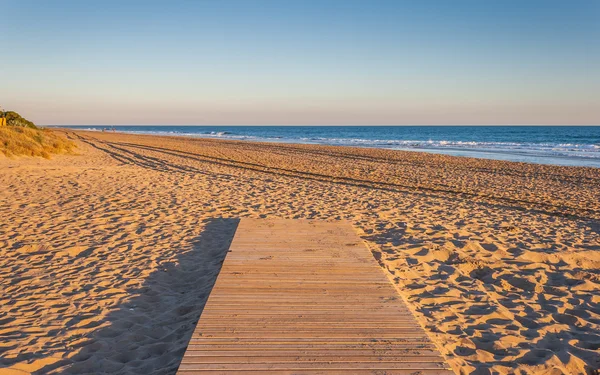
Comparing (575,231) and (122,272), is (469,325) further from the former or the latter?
(575,231)

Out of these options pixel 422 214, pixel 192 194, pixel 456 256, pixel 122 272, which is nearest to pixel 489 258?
pixel 456 256

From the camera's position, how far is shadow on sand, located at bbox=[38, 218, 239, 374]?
326 cm

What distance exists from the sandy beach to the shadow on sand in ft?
0.06

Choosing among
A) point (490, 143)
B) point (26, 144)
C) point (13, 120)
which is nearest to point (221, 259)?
point (26, 144)

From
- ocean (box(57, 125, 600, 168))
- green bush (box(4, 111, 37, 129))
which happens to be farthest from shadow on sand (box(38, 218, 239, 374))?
ocean (box(57, 125, 600, 168))

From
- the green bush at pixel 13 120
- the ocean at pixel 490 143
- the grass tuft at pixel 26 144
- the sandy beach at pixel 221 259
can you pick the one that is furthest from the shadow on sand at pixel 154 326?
the ocean at pixel 490 143

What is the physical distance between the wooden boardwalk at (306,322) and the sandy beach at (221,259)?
1.55 feet

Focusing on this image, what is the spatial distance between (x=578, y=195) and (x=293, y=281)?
12186 millimetres

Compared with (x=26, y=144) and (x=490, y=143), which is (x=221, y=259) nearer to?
(x=26, y=144)

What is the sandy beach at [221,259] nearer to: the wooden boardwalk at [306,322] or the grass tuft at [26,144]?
the wooden boardwalk at [306,322]

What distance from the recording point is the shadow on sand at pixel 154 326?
10.7ft

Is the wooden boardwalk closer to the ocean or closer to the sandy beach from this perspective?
the sandy beach

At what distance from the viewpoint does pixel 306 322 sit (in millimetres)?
3406

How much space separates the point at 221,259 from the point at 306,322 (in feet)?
8.83
